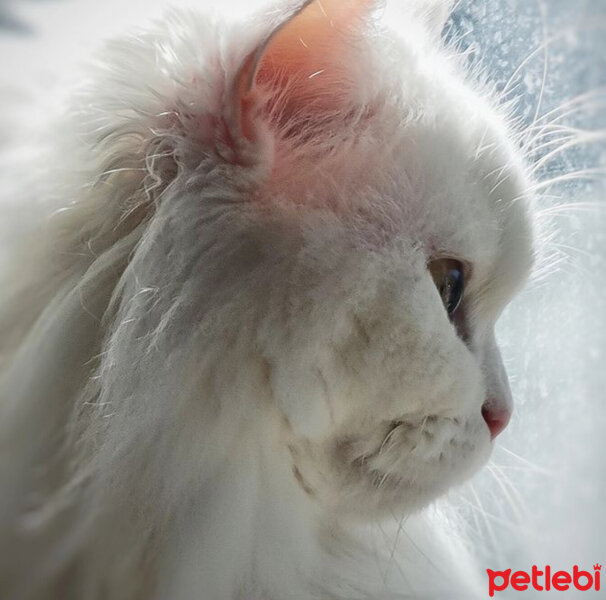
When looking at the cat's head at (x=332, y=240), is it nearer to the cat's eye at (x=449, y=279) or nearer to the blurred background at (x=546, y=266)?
the cat's eye at (x=449, y=279)

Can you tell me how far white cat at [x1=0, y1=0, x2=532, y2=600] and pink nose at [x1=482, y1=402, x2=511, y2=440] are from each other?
0.06 metres

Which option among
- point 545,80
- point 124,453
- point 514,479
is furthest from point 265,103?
point 514,479

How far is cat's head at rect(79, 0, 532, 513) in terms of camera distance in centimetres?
60

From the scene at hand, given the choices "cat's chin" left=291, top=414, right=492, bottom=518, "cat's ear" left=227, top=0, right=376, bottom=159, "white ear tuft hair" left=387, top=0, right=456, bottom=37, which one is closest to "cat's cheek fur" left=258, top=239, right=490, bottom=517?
"cat's chin" left=291, top=414, right=492, bottom=518

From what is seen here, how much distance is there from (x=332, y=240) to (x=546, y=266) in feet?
1.29

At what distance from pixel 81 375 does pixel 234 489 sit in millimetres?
171

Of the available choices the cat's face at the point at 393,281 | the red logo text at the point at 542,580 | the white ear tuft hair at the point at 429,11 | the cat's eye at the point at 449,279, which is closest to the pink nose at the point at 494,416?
the cat's face at the point at 393,281

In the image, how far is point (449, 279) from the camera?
72 centimetres

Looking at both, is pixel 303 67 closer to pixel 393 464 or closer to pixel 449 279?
pixel 449 279

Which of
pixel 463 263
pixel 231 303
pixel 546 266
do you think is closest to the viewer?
pixel 231 303

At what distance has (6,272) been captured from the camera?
2.20ft

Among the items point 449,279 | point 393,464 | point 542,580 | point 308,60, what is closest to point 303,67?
point 308,60

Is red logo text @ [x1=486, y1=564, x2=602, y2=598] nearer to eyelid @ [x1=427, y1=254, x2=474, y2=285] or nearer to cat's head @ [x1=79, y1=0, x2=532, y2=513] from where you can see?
cat's head @ [x1=79, y1=0, x2=532, y2=513]

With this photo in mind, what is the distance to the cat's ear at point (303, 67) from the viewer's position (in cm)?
58
